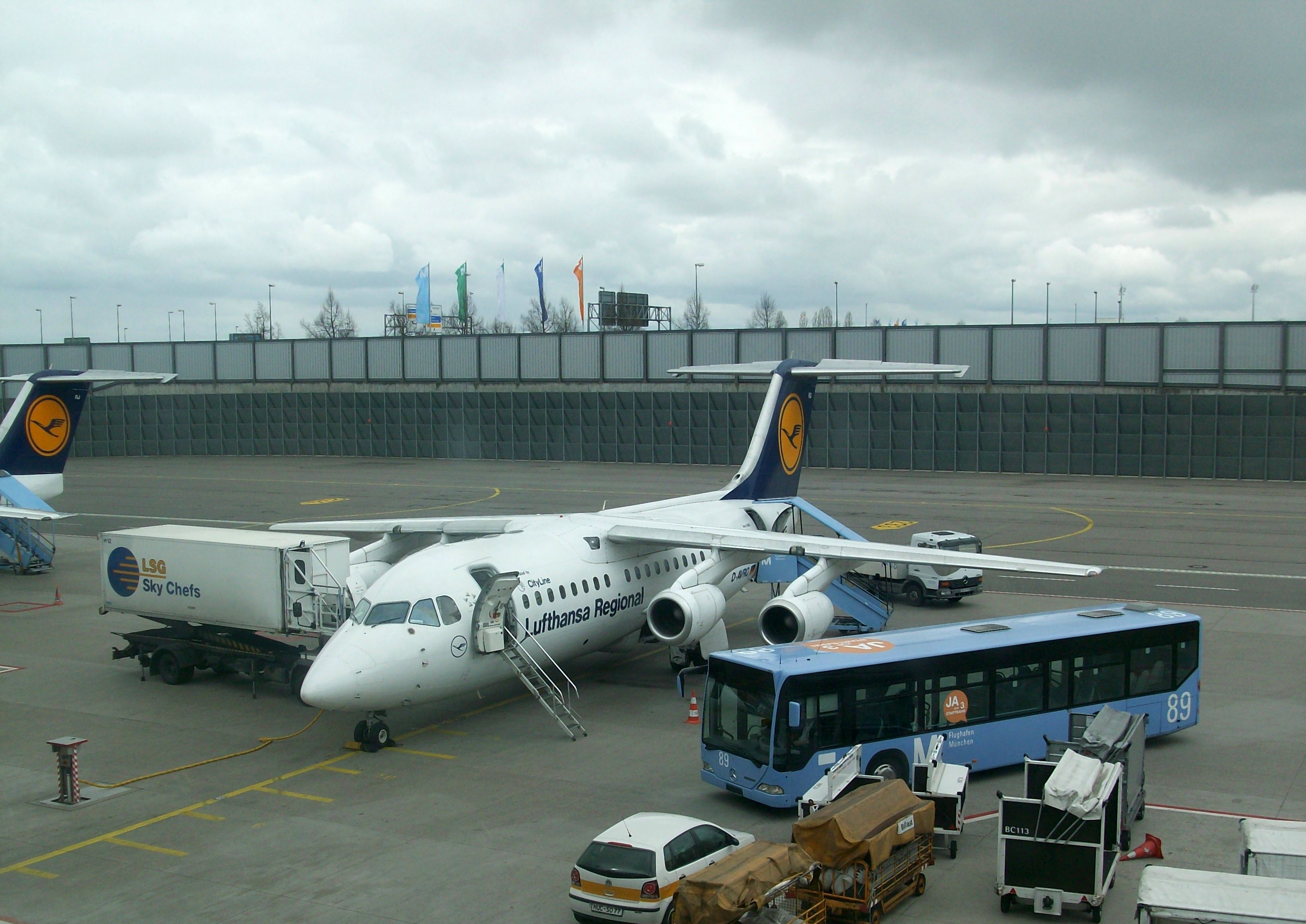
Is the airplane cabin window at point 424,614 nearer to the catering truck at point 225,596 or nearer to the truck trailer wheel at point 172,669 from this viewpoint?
the catering truck at point 225,596

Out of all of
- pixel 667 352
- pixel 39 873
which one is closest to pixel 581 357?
pixel 667 352

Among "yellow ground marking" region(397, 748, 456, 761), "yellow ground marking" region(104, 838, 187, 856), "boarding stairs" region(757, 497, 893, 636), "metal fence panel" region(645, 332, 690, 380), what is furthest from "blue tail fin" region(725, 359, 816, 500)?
"metal fence panel" region(645, 332, 690, 380)

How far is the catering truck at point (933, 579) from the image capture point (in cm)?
3572

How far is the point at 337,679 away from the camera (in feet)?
65.3

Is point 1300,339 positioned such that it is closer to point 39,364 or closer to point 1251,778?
point 1251,778

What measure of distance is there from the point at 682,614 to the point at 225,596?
1084 centimetres

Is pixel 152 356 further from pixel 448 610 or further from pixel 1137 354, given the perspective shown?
pixel 448 610

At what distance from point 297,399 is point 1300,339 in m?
76.2

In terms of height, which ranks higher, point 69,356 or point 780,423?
point 69,356

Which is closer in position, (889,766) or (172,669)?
(889,766)

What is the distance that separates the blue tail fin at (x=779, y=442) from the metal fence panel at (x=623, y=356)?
52.5 meters

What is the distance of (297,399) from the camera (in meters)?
92.8

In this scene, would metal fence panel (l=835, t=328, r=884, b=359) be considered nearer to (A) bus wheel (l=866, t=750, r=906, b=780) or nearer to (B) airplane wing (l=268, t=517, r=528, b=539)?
(B) airplane wing (l=268, t=517, r=528, b=539)

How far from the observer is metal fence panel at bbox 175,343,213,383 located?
96.9m
